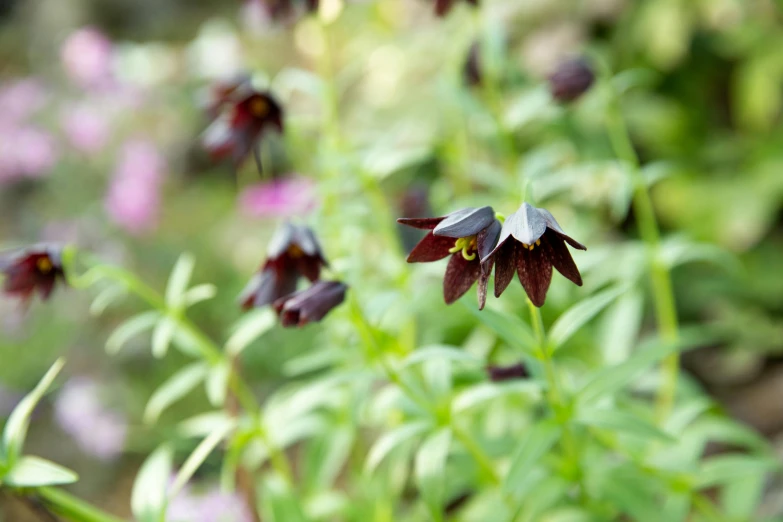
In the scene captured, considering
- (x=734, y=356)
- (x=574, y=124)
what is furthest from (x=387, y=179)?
(x=734, y=356)

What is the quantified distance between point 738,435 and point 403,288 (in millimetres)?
660

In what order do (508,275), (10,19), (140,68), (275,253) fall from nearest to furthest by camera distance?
1. (508,275)
2. (275,253)
3. (140,68)
4. (10,19)

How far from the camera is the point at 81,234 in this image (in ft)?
8.79

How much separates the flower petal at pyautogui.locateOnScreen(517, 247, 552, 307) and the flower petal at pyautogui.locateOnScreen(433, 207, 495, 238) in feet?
0.19

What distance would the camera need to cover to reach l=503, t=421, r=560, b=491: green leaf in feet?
2.67

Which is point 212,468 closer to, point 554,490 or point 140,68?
point 140,68

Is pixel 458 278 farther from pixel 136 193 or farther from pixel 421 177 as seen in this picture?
pixel 136 193

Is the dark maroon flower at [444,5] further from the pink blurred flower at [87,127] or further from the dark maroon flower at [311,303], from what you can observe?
the pink blurred flower at [87,127]

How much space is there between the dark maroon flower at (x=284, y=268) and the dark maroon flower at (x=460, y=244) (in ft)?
0.67

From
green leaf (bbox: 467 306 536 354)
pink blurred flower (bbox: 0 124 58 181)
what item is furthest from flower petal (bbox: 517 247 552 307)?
pink blurred flower (bbox: 0 124 58 181)

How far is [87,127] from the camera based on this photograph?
253 centimetres

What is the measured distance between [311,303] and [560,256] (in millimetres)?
314

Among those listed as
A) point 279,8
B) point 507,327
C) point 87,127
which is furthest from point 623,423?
point 87,127

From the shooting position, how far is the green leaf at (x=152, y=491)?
87cm
